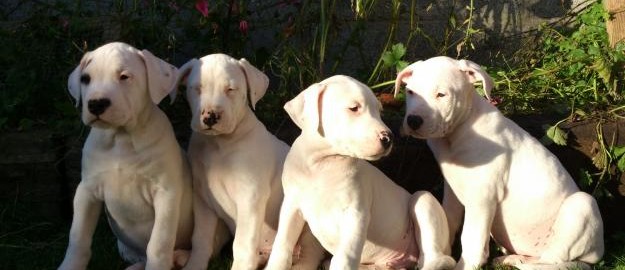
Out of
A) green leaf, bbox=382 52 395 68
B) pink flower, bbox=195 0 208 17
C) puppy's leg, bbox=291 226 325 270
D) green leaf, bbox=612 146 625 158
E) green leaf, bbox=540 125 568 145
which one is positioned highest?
pink flower, bbox=195 0 208 17

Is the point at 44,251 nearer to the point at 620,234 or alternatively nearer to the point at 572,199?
the point at 572,199

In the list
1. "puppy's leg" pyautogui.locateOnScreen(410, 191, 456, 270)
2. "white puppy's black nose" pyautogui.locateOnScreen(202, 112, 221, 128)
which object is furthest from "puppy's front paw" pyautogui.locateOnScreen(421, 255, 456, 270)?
"white puppy's black nose" pyautogui.locateOnScreen(202, 112, 221, 128)

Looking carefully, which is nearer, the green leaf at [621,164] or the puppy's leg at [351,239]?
the puppy's leg at [351,239]

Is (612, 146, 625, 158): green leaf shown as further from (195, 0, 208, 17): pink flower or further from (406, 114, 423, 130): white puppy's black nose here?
(195, 0, 208, 17): pink flower

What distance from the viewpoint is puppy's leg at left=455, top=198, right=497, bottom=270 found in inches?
199

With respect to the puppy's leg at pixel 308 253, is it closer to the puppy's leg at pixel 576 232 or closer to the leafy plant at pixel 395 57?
the puppy's leg at pixel 576 232

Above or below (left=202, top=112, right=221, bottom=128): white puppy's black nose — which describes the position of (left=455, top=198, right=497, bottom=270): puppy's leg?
below

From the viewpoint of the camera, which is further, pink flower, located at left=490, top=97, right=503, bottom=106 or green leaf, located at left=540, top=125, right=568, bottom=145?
pink flower, located at left=490, top=97, right=503, bottom=106

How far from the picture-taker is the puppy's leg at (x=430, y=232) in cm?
502

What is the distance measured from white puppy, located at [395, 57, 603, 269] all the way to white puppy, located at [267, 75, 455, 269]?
238 mm

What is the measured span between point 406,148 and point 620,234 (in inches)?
59.5

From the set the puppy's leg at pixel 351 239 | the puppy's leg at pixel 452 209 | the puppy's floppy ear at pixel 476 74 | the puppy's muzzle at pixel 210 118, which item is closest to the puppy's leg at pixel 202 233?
the puppy's muzzle at pixel 210 118

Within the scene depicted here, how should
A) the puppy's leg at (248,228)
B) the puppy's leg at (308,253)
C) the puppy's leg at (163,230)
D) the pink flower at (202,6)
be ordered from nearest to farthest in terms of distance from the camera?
the puppy's leg at (163,230) < the puppy's leg at (248,228) < the puppy's leg at (308,253) < the pink flower at (202,6)

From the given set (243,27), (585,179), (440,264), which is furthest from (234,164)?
(585,179)
